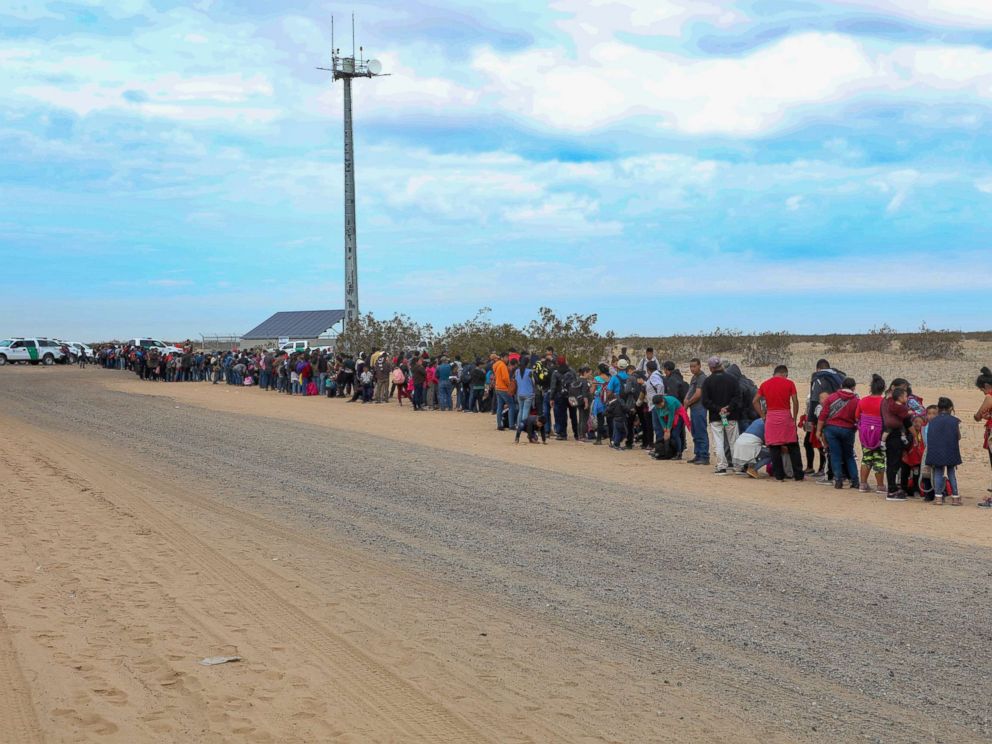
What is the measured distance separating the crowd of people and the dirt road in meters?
0.85

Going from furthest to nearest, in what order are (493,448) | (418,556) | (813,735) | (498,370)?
(498,370)
(493,448)
(418,556)
(813,735)

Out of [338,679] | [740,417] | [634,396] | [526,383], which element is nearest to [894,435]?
[740,417]

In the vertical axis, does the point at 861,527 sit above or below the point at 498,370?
below

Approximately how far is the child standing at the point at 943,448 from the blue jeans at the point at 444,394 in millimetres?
17396

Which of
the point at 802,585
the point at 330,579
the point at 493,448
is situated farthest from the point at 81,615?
the point at 493,448

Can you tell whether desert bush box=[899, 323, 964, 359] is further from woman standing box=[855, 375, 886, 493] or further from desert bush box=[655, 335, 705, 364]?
woman standing box=[855, 375, 886, 493]

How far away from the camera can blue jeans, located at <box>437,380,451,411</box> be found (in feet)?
96.1

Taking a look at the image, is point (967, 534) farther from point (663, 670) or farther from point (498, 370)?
point (498, 370)

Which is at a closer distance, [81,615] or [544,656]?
[544,656]

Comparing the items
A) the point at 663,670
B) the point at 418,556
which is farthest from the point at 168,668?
the point at 418,556

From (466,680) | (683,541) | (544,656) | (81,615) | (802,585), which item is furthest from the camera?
(683,541)

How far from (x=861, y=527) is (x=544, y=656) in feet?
20.0

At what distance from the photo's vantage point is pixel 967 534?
1115 centimetres

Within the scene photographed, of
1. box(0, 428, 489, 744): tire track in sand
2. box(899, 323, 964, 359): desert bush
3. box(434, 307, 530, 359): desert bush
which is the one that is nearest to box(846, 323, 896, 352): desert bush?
box(899, 323, 964, 359): desert bush
